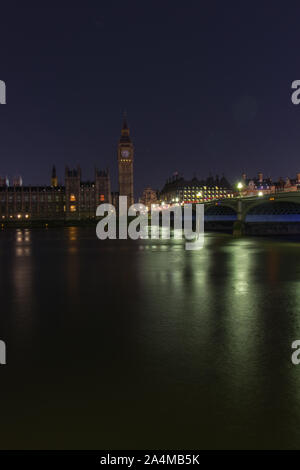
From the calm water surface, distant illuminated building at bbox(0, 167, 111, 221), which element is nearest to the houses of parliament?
distant illuminated building at bbox(0, 167, 111, 221)

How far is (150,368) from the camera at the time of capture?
7504 mm

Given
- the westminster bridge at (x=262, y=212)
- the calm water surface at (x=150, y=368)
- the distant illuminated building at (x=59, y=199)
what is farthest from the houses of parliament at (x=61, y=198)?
the calm water surface at (x=150, y=368)

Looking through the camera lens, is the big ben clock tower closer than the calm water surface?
No

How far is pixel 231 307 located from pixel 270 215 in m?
93.0

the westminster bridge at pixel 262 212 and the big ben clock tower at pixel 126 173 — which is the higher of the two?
the big ben clock tower at pixel 126 173

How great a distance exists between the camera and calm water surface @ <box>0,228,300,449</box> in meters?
5.43

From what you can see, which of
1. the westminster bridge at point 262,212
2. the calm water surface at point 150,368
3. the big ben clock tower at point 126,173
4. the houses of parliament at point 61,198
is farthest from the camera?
the big ben clock tower at point 126,173

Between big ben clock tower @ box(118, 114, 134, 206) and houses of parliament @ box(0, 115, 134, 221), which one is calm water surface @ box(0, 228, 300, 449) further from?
big ben clock tower @ box(118, 114, 134, 206)

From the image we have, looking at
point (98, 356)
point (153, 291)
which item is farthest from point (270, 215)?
point (98, 356)

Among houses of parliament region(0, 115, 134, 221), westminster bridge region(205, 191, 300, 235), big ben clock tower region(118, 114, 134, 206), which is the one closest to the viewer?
westminster bridge region(205, 191, 300, 235)

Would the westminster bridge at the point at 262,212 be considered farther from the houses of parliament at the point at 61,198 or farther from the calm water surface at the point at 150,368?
the houses of parliament at the point at 61,198

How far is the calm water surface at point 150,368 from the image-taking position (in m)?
5.43

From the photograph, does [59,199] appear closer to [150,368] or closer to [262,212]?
[262,212]

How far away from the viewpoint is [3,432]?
547 centimetres
